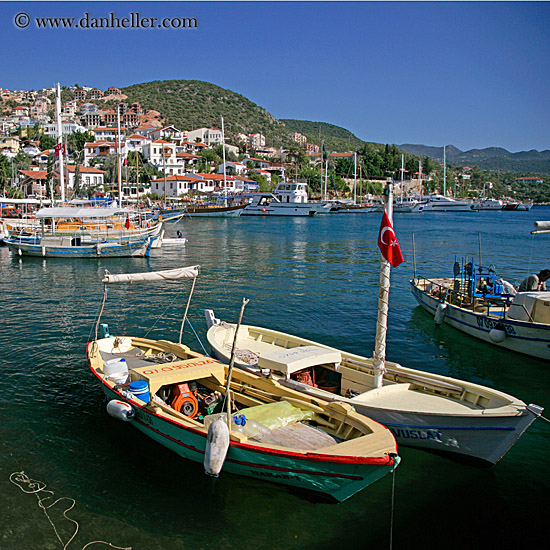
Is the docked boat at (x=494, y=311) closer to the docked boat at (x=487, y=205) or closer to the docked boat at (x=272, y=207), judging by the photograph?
the docked boat at (x=272, y=207)

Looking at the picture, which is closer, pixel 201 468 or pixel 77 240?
pixel 201 468

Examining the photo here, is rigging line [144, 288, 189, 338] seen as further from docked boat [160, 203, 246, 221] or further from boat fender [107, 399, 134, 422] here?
docked boat [160, 203, 246, 221]

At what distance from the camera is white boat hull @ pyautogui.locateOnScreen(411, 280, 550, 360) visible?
14625 mm

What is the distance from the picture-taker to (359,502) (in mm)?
8414

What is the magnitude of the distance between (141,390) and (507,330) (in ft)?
38.3

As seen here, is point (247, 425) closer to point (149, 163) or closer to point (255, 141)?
point (149, 163)

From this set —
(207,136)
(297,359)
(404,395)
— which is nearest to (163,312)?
(297,359)

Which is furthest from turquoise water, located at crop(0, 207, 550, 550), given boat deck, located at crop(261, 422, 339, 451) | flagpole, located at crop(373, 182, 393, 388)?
flagpole, located at crop(373, 182, 393, 388)

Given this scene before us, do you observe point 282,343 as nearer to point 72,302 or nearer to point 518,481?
point 518,481

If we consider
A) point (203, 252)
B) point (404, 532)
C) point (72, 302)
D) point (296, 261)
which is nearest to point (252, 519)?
point (404, 532)

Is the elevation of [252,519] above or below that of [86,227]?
below

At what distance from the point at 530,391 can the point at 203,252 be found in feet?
106

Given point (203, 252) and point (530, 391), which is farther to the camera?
point (203, 252)

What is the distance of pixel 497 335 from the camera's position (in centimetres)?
1560
